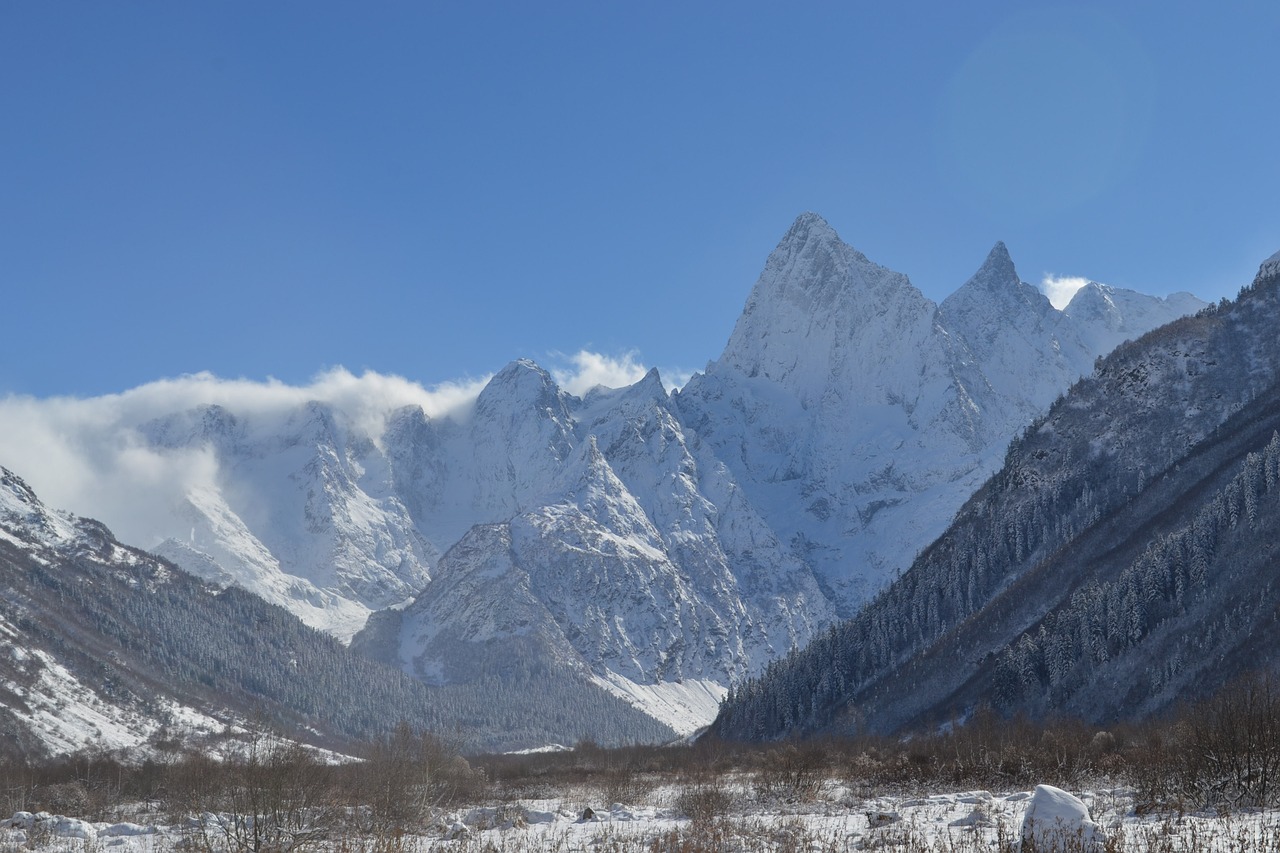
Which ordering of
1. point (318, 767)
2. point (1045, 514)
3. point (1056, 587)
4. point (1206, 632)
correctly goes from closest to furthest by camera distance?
point (318, 767) < point (1206, 632) < point (1056, 587) < point (1045, 514)

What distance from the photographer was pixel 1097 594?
128 m

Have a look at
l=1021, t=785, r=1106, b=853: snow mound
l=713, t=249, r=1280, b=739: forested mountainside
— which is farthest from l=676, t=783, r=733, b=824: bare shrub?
l=713, t=249, r=1280, b=739: forested mountainside

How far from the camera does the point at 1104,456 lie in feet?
630

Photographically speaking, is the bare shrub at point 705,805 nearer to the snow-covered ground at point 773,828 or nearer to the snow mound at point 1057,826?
the snow-covered ground at point 773,828

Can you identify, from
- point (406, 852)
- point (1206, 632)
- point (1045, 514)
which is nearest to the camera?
point (406, 852)

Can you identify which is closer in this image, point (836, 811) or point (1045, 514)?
point (836, 811)

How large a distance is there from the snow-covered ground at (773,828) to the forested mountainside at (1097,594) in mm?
69153

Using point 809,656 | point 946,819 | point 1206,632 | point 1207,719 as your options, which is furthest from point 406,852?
point 809,656

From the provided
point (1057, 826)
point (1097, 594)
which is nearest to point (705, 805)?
point (1057, 826)

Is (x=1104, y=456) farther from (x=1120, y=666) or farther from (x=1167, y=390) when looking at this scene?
(x=1120, y=666)

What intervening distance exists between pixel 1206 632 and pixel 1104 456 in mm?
91319

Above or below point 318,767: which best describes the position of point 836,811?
below

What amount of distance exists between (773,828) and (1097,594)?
10809 cm

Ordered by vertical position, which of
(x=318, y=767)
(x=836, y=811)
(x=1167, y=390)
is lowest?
(x=836, y=811)
